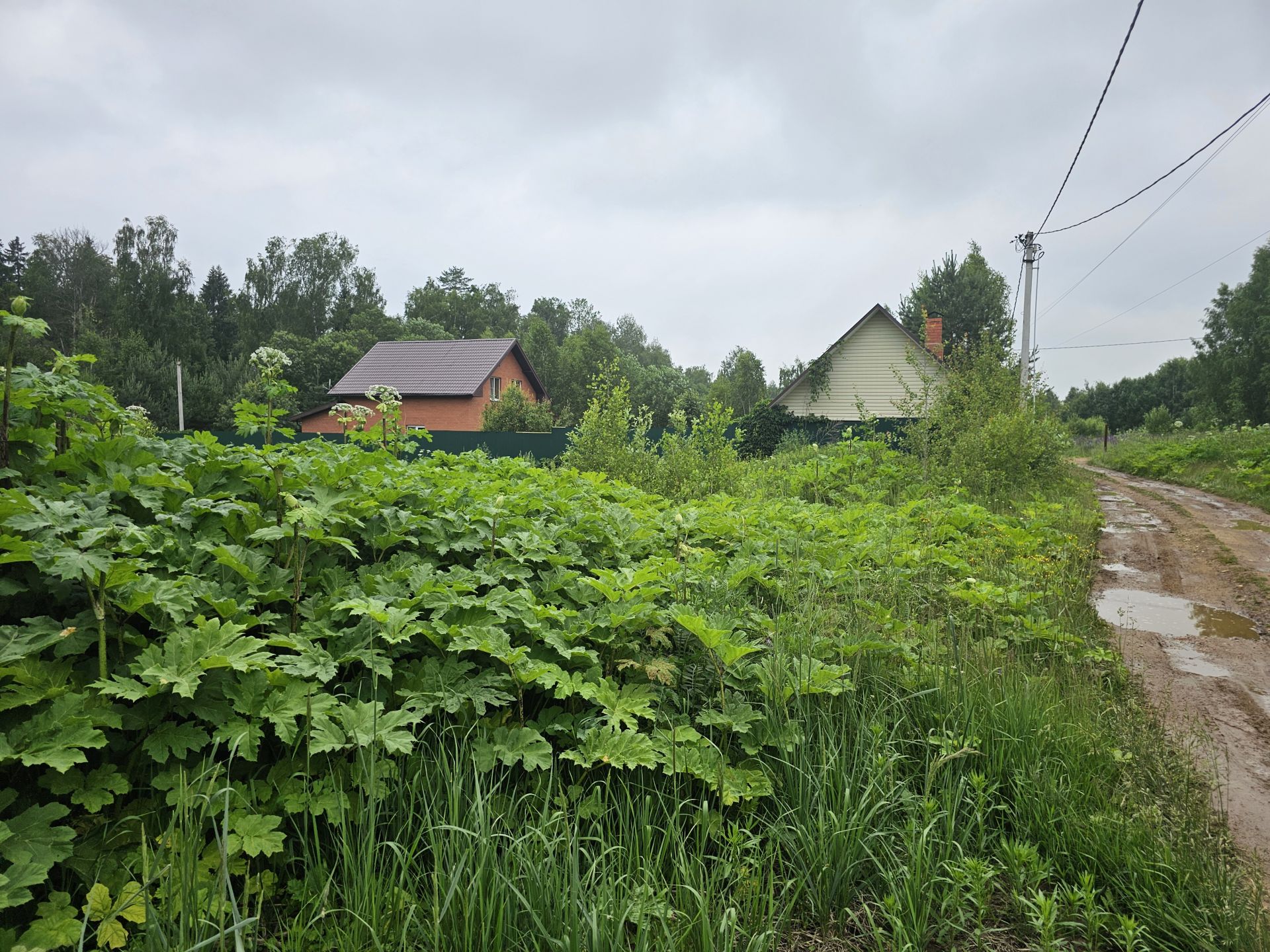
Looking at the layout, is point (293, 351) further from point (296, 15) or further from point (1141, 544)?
point (1141, 544)

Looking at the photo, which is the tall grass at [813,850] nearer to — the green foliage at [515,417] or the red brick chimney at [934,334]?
the red brick chimney at [934,334]

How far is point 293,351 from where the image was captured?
45250 millimetres

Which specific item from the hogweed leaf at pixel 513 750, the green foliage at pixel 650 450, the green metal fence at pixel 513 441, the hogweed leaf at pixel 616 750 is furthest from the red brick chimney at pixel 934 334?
the hogweed leaf at pixel 513 750

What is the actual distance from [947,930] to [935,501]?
7024 millimetres

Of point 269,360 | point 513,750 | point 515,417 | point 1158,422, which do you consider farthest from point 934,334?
point 513,750

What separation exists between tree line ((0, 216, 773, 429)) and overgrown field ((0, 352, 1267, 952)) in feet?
104

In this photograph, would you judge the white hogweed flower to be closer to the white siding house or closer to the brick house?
A: the white siding house

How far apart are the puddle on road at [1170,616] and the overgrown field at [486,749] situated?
2.42 metres

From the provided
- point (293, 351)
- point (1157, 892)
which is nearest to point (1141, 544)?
point (1157, 892)

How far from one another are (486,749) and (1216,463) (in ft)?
71.0

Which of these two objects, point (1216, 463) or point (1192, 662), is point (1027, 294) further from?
point (1192, 662)

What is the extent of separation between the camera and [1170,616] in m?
5.46

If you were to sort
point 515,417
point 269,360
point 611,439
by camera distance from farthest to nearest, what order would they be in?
1. point 515,417
2. point 611,439
3. point 269,360

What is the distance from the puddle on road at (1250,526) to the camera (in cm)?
953
